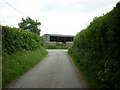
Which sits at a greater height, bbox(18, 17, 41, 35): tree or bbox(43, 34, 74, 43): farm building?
bbox(18, 17, 41, 35): tree

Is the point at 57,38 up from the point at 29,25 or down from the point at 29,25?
down

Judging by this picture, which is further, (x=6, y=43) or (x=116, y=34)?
(x=6, y=43)

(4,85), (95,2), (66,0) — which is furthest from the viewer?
(66,0)

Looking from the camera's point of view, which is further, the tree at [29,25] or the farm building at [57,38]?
Answer: the farm building at [57,38]

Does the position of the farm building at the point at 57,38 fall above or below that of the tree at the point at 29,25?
below

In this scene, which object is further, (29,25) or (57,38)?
(57,38)

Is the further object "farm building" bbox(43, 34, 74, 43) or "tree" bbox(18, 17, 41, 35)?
"farm building" bbox(43, 34, 74, 43)

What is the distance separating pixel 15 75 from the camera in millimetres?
6496

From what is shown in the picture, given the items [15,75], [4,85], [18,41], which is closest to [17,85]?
[4,85]

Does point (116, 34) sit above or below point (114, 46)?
above

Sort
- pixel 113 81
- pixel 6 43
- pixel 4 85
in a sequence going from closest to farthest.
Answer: pixel 113 81, pixel 4 85, pixel 6 43

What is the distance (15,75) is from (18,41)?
4.41 meters

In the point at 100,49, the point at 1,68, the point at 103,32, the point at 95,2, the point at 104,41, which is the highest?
the point at 95,2

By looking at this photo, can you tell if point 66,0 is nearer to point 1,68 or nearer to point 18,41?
point 18,41
